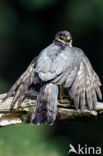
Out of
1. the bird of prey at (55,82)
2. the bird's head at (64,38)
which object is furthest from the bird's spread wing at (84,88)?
the bird's head at (64,38)

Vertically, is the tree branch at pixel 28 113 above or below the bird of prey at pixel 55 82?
below

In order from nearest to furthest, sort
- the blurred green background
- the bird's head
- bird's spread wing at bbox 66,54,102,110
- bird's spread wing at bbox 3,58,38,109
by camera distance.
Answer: bird's spread wing at bbox 66,54,102,110 < bird's spread wing at bbox 3,58,38,109 < the bird's head < the blurred green background

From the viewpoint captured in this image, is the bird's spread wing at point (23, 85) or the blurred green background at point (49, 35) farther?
the blurred green background at point (49, 35)

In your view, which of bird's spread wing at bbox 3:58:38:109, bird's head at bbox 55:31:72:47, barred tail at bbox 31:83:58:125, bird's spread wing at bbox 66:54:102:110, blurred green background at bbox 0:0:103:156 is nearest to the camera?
barred tail at bbox 31:83:58:125

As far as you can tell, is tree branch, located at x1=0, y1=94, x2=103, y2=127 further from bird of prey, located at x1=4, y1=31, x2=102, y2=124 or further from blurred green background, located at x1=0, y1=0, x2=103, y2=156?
blurred green background, located at x1=0, y1=0, x2=103, y2=156

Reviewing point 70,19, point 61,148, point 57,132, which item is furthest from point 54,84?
point 70,19

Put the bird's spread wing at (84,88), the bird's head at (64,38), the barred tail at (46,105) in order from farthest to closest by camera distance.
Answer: the bird's head at (64,38) → the bird's spread wing at (84,88) → the barred tail at (46,105)

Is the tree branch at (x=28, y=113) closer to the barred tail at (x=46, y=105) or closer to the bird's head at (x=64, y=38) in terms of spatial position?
the barred tail at (x=46, y=105)

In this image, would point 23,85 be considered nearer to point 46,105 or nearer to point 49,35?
point 46,105

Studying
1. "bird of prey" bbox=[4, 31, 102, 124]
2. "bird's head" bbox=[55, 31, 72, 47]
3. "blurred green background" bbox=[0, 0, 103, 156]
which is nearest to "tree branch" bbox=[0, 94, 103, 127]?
"bird of prey" bbox=[4, 31, 102, 124]
